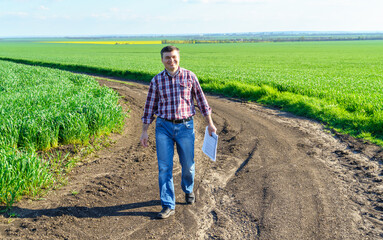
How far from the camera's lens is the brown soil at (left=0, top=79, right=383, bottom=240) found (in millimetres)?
4590

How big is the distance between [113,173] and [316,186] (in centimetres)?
406

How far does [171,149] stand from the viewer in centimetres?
500

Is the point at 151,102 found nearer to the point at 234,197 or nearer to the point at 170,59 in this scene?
the point at 170,59

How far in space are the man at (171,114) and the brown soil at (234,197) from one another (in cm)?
67

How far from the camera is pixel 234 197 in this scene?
5664 millimetres

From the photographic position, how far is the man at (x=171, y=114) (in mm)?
4789

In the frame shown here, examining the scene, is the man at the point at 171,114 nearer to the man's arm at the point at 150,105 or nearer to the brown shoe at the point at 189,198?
the man's arm at the point at 150,105

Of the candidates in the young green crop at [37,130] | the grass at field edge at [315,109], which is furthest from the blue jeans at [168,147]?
the grass at field edge at [315,109]

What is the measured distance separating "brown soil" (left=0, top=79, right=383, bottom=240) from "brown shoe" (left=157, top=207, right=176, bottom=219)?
0.09 metres

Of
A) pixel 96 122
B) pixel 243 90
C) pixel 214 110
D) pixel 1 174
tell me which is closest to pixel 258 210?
pixel 1 174

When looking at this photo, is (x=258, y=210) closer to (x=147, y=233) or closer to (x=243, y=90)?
(x=147, y=233)

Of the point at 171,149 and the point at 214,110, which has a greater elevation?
the point at 171,149

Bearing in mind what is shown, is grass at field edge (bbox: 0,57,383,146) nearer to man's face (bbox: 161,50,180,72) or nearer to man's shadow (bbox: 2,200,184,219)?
man's face (bbox: 161,50,180,72)

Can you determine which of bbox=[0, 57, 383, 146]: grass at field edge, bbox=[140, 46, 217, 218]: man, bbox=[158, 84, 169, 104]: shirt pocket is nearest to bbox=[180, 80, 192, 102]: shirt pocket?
bbox=[140, 46, 217, 218]: man
